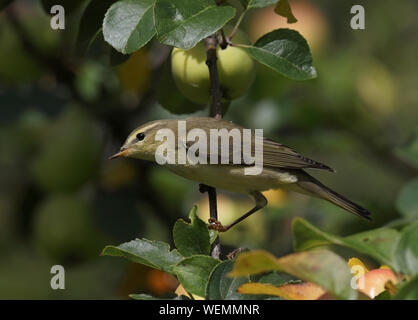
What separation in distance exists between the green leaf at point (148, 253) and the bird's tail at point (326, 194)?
1.03 metres

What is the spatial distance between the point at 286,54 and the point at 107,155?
1.58 m

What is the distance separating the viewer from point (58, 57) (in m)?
3.37

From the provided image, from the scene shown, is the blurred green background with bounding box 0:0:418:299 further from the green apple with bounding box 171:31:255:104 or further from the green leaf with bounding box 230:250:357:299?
the green leaf with bounding box 230:250:357:299

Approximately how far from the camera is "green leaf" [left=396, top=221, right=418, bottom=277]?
1.23m

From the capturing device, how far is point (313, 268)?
3.96 feet

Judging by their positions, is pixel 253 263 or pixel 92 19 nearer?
pixel 253 263

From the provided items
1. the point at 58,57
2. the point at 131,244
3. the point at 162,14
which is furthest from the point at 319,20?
the point at 131,244

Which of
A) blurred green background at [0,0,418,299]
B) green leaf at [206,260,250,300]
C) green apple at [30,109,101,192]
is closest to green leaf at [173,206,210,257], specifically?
A: green leaf at [206,260,250,300]

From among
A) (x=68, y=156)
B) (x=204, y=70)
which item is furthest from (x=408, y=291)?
(x=68, y=156)

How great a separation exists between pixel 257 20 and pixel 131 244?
11.1 ft

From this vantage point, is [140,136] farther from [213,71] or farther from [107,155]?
[107,155]

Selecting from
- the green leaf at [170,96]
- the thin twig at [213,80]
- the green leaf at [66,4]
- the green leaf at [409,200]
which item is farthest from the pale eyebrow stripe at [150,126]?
the green leaf at [409,200]

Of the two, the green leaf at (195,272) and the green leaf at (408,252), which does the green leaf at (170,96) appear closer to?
the green leaf at (195,272)

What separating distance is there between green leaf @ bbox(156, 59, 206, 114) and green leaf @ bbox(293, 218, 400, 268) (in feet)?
3.97
